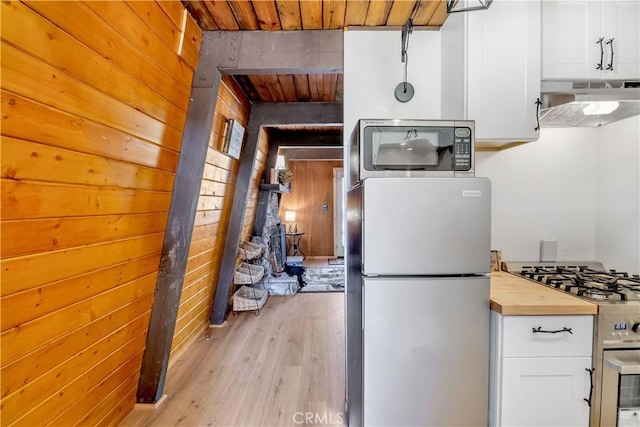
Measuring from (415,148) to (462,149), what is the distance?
0.22 m

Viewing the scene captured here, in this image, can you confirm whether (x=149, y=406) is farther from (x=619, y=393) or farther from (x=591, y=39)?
(x=591, y=39)

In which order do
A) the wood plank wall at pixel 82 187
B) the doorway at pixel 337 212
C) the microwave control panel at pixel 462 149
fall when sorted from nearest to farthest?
1. the wood plank wall at pixel 82 187
2. the microwave control panel at pixel 462 149
3. the doorway at pixel 337 212

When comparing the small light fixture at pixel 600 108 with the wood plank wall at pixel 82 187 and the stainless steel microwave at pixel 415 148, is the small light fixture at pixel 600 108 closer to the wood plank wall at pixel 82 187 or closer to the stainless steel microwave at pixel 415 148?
the stainless steel microwave at pixel 415 148

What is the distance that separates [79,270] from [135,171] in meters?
0.53

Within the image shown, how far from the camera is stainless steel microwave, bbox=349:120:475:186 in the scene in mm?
1387

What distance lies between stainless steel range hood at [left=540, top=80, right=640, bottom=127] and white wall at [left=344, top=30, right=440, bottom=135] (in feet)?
1.92

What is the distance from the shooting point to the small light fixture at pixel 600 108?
1.58 m

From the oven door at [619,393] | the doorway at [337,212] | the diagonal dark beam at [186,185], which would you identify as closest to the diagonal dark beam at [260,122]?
the diagonal dark beam at [186,185]

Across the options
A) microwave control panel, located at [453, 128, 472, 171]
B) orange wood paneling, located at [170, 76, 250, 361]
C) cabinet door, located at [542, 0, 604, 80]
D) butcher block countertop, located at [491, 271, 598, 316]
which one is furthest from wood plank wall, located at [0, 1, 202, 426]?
cabinet door, located at [542, 0, 604, 80]

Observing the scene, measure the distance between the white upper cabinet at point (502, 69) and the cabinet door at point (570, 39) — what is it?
88 mm

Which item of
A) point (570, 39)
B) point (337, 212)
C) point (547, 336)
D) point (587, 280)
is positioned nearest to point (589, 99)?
point (570, 39)

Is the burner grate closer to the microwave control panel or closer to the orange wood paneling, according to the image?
the microwave control panel

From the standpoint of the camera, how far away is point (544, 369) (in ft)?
4.21

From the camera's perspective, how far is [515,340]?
1.28 meters
